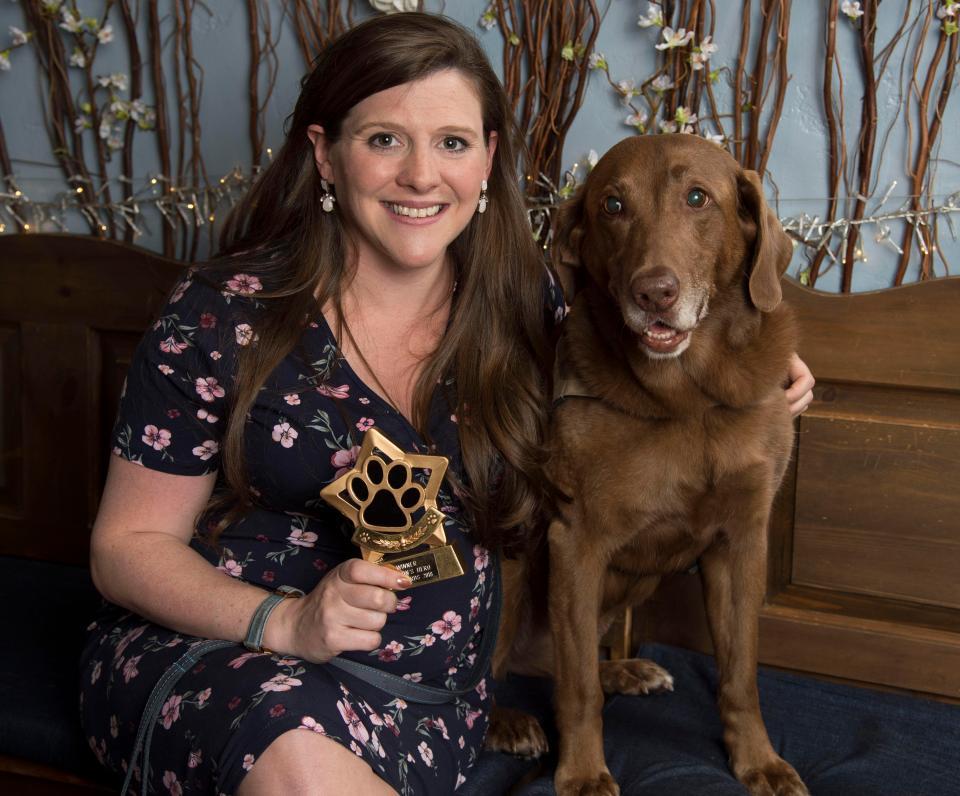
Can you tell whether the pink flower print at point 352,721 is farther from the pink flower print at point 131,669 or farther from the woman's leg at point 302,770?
the pink flower print at point 131,669

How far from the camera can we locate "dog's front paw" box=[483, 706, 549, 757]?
190 cm

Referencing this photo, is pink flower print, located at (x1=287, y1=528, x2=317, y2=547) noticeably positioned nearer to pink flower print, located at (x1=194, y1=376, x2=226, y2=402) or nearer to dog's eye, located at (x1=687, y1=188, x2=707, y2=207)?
pink flower print, located at (x1=194, y1=376, x2=226, y2=402)

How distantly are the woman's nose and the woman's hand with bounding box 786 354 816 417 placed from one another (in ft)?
2.35

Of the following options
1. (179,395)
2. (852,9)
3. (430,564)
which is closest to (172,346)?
(179,395)

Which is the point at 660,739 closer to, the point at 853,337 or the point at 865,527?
the point at 865,527

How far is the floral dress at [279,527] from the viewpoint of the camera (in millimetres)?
1550

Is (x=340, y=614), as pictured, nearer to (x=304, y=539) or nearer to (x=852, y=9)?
(x=304, y=539)

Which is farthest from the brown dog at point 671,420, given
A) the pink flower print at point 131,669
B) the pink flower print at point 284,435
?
the pink flower print at point 131,669

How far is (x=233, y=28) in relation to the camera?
259 cm

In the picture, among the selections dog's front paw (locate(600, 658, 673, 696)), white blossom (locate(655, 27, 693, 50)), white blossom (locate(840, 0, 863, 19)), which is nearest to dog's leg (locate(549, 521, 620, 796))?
dog's front paw (locate(600, 658, 673, 696))

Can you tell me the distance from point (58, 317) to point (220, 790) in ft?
5.62

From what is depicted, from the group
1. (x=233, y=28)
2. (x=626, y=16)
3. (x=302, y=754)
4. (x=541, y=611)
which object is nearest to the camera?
(x=302, y=754)

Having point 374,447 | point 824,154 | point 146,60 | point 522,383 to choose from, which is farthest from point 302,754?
point 146,60

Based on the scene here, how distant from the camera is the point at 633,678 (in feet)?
6.98
